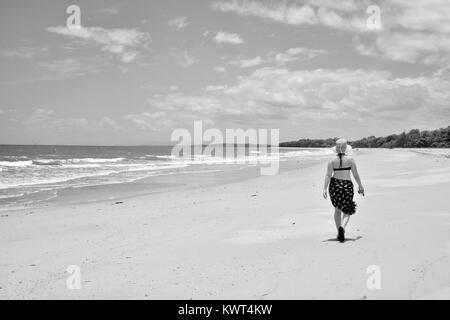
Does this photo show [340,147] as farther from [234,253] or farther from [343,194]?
[234,253]

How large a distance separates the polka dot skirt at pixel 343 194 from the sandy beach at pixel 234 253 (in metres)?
0.54

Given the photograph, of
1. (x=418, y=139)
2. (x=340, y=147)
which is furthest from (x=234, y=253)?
(x=418, y=139)

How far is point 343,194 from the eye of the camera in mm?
7168

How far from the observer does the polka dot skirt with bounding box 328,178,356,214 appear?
23.5 ft

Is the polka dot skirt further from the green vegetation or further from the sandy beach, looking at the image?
the green vegetation

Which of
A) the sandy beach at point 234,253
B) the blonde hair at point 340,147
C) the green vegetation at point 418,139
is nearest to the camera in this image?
the sandy beach at point 234,253

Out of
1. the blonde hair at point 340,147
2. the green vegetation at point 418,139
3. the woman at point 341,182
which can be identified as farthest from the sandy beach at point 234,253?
the green vegetation at point 418,139

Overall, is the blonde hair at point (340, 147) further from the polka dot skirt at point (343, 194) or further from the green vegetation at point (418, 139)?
the green vegetation at point (418, 139)

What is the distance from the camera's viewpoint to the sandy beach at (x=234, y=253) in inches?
199

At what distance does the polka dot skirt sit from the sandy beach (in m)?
0.54

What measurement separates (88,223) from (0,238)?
6.43 feet

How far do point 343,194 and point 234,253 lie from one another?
207 cm
